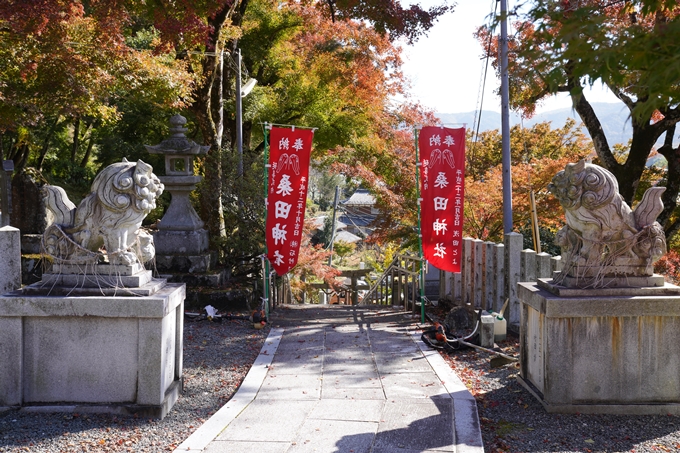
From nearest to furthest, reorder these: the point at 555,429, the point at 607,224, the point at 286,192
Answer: the point at 555,429, the point at 607,224, the point at 286,192

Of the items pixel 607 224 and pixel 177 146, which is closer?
pixel 607 224

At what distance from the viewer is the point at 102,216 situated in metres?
6.52

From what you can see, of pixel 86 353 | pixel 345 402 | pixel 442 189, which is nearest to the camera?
pixel 86 353

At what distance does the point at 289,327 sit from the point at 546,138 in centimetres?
1200

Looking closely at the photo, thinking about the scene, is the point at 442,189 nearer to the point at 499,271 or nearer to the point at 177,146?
the point at 499,271

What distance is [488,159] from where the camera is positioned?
1977 centimetres

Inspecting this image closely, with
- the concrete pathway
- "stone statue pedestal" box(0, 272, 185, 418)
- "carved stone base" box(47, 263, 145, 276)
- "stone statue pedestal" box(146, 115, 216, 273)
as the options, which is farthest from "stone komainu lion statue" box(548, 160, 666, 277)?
"stone statue pedestal" box(146, 115, 216, 273)

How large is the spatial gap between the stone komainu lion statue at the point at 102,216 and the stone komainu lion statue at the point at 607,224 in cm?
438

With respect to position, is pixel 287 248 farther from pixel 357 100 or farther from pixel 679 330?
pixel 357 100

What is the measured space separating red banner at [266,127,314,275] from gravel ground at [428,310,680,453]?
4839 mm

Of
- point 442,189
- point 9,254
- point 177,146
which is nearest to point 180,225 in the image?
point 177,146

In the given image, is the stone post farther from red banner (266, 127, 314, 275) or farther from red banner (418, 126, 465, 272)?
red banner (418, 126, 465, 272)

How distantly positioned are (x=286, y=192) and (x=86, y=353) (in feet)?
17.8

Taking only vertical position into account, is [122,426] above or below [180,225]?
below
